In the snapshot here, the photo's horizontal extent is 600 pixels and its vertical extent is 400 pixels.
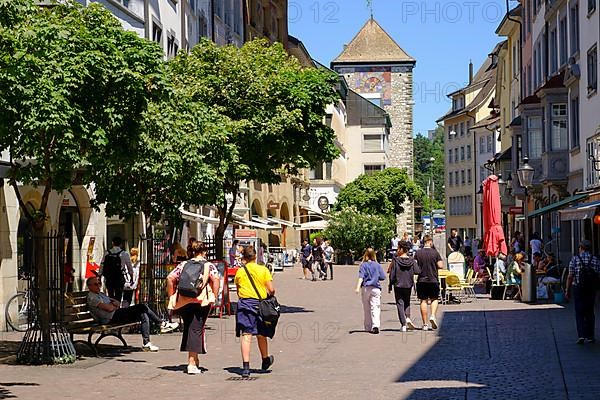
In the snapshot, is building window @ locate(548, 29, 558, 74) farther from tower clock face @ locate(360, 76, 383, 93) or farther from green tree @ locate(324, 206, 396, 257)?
tower clock face @ locate(360, 76, 383, 93)

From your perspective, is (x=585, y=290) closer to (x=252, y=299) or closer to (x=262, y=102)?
(x=252, y=299)

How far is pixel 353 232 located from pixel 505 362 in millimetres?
51533

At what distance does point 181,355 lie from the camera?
17.8 m

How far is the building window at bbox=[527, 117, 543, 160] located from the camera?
4397 cm

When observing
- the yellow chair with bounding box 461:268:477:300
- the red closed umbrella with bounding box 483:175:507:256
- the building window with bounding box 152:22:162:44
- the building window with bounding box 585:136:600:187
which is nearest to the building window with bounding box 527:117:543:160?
the building window with bounding box 585:136:600:187

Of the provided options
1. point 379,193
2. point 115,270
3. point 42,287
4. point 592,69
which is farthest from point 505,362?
point 379,193

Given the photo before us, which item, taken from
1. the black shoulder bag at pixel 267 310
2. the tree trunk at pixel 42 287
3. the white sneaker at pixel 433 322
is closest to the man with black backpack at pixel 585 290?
the white sneaker at pixel 433 322

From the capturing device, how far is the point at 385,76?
120m

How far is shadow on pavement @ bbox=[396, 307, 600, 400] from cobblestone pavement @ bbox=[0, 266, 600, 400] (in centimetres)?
1

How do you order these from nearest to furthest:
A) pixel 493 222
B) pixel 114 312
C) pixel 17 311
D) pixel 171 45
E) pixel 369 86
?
pixel 114 312
pixel 17 311
pixel 493 222
pixel 171 45
pixel 369 86

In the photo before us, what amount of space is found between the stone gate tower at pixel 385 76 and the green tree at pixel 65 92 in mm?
101883

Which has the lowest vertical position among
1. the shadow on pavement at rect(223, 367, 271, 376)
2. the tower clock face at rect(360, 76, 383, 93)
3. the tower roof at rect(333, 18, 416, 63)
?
the shadow on pavement at rect(223, 367, 271, 376)

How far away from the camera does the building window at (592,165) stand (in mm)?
30516

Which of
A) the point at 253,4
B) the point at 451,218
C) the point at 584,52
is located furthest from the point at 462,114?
the point at 584,52
